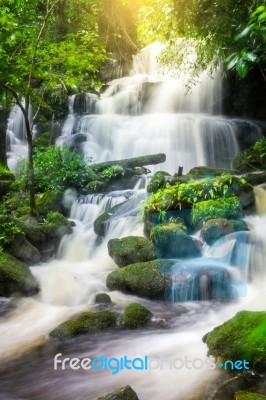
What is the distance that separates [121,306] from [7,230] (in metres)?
3.10

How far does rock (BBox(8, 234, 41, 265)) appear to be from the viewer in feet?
24.7

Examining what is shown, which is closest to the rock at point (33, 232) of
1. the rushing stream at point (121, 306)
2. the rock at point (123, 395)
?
the rushing stream at point (121, 306)

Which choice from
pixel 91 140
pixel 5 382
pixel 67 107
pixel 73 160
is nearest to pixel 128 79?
pixel 67 107

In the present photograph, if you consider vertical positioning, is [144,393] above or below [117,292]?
below

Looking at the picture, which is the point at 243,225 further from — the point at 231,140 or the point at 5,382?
the point at 231,140

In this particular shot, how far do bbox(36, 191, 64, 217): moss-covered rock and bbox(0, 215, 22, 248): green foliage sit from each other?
203cm

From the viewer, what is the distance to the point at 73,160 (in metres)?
12.1

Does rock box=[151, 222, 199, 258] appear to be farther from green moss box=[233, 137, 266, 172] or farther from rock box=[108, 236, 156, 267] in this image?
green moss box=[233, 137, 266, 172]

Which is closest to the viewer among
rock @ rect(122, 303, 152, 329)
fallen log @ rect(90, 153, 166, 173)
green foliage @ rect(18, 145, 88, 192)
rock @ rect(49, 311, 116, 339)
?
rock @ rect(49, 311, 116, 339)

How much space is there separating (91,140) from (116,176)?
15.1ft

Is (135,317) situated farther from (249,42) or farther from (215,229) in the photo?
(249,42)

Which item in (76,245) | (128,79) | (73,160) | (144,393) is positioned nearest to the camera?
(144,393)

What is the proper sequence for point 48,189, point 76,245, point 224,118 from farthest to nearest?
point 224,118 < point 48,189 < point 76,245

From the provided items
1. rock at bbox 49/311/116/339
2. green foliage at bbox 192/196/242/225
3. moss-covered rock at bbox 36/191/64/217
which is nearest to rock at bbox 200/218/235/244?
green foliage at bbox 192/196/242/225
